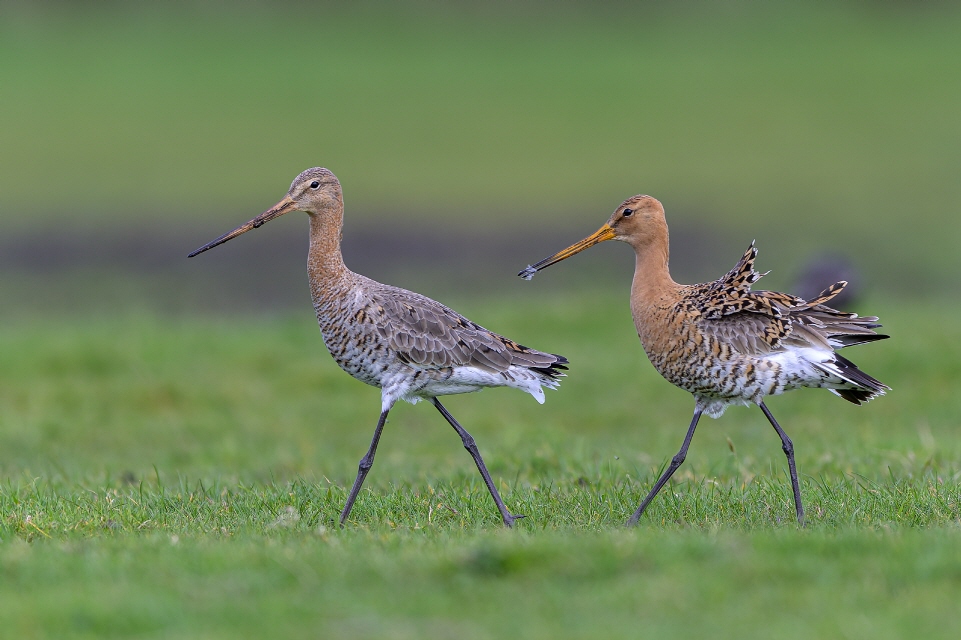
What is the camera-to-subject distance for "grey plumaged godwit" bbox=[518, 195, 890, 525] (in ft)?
23.1

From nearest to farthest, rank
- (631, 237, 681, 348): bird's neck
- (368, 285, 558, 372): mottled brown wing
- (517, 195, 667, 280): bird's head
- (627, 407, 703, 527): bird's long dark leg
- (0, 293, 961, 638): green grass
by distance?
(0, 293, 961, 638): green grass → (627, 407, 703, 527): bird's long dark leg → (368, 285, 558, 372): mottled brown wing → (631, 237, 681, 348): bird's neck → (517, 195, 667, 280): bird's head

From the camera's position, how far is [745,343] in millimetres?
7066

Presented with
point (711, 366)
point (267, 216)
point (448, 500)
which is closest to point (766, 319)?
point (711, 366)

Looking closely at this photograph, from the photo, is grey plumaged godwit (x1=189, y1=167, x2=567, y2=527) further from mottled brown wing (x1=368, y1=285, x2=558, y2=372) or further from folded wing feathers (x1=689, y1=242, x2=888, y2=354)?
folded wing feathers (x1=689, y1=242, x2=888, y2=354)

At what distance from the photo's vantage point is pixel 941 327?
13.3 metres

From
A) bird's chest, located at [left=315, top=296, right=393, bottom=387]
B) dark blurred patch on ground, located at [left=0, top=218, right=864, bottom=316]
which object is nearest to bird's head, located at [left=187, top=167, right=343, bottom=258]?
bird's chest, located at [left=315, top=296, right=393, bottom=387]

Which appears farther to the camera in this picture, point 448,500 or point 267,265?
point 267,265

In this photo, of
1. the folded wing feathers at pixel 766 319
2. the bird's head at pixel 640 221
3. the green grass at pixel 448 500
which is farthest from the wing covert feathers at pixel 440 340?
the folded wing feathers at pixel 766 319

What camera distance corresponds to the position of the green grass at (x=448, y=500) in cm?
491

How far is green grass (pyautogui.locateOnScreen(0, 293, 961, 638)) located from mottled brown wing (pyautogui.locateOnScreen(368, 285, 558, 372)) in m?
0.79

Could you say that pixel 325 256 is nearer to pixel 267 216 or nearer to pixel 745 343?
pixel 267 216

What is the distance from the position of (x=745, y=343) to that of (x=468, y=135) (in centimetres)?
1921

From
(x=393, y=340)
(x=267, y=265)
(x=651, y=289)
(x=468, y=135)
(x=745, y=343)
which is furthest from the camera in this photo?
(x=468, y=135)

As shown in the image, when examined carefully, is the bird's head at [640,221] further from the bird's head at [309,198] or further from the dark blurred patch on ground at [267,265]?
the dark blurred patch on ground at [267,265]
